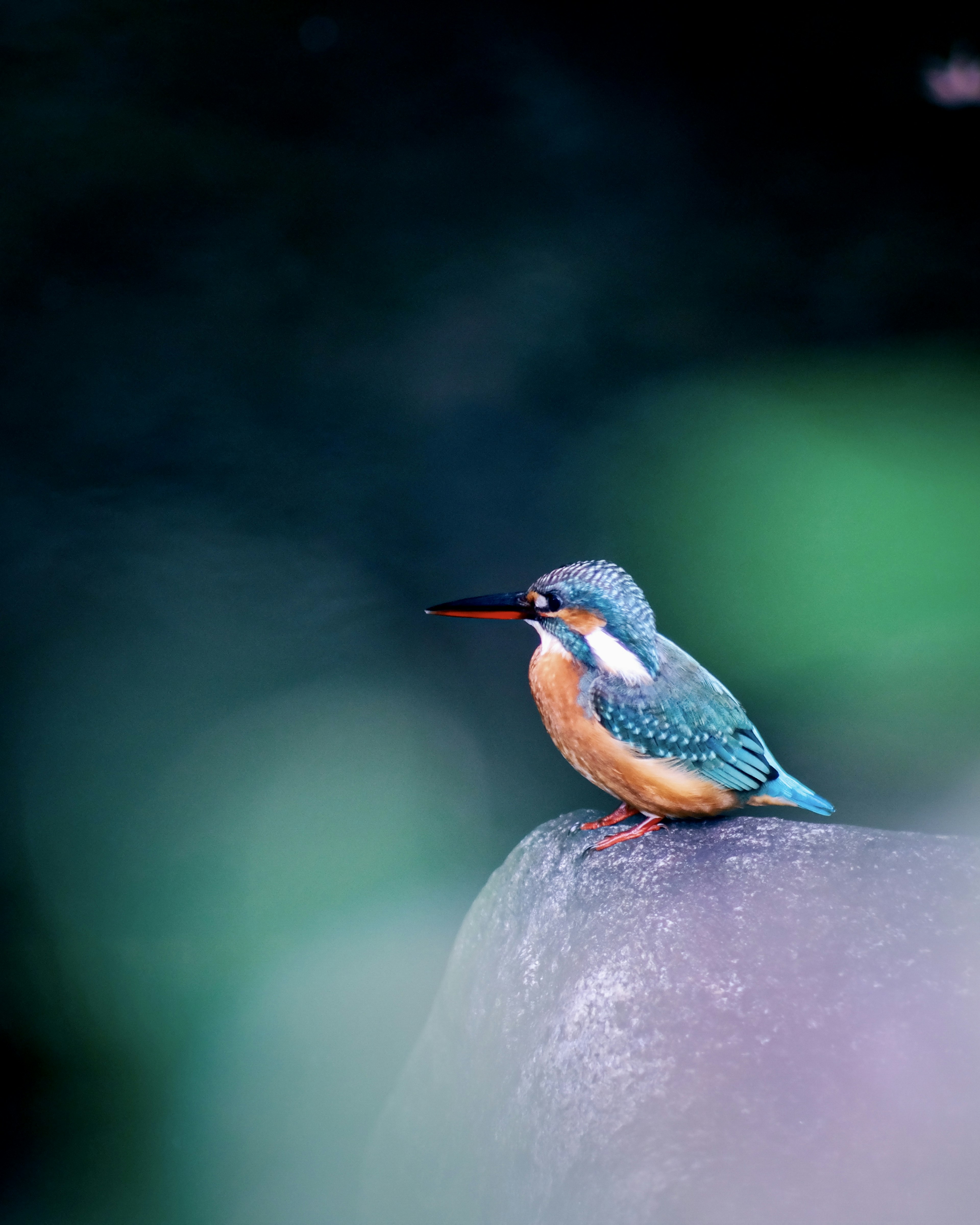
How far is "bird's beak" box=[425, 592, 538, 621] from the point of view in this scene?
5.49 feet

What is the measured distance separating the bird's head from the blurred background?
902 millimetres

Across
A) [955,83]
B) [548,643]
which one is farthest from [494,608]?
[955,83]

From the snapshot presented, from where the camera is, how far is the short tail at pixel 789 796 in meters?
1.64

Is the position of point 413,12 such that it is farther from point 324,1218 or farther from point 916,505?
point 324,1218

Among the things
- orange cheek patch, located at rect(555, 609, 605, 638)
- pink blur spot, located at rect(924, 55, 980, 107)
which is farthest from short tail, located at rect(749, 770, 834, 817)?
pink blur spot, located at rect(924, 55, 980, 107)

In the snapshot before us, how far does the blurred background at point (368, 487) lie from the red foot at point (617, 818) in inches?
30.0

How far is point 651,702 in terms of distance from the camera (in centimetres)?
156

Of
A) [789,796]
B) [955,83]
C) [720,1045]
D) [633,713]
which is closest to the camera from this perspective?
[720,1045]

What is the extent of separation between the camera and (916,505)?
245 centimetres

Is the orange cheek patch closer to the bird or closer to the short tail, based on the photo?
the bird

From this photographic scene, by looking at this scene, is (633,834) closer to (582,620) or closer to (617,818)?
(617,818)

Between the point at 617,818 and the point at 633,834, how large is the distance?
0.32 feet

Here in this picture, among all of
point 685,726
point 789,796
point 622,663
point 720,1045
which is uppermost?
point 622,663

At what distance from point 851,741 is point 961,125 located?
1.64 m
